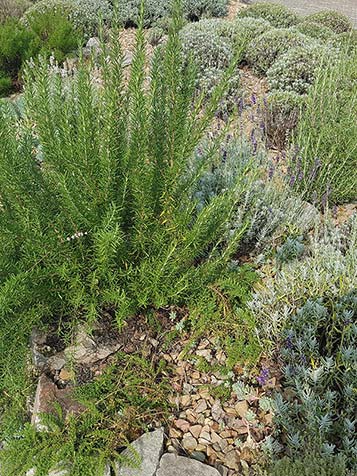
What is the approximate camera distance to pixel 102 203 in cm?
241

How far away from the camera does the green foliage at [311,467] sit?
192 cm

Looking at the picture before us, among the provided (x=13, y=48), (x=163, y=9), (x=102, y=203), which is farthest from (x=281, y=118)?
(x=163, y=9)

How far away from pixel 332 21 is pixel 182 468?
8752mm

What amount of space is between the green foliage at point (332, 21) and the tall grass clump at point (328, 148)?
223 inches

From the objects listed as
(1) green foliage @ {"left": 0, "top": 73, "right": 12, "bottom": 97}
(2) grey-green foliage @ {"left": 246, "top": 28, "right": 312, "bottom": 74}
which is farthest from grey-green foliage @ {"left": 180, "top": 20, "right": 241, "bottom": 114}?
(1) green foliage @ {"left": 0, "top": 73, "right": 12, "bottom": 97}

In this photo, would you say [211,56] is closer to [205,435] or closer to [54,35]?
[54,35]

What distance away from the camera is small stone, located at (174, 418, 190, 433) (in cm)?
240

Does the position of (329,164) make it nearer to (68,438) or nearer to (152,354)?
(152,354)

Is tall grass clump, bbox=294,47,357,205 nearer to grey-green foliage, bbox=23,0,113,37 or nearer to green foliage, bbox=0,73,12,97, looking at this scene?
green foliage, bbox=0,73,12,97

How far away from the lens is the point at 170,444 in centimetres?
233

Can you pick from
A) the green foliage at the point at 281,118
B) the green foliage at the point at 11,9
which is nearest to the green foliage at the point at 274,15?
the green foliage at the point at 11,9

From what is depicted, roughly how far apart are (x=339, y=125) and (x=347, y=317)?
1.82 metres

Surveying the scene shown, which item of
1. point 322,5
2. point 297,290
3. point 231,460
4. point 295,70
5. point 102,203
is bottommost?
point 322,5

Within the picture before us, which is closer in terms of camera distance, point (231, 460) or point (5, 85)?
point (231, 460)
